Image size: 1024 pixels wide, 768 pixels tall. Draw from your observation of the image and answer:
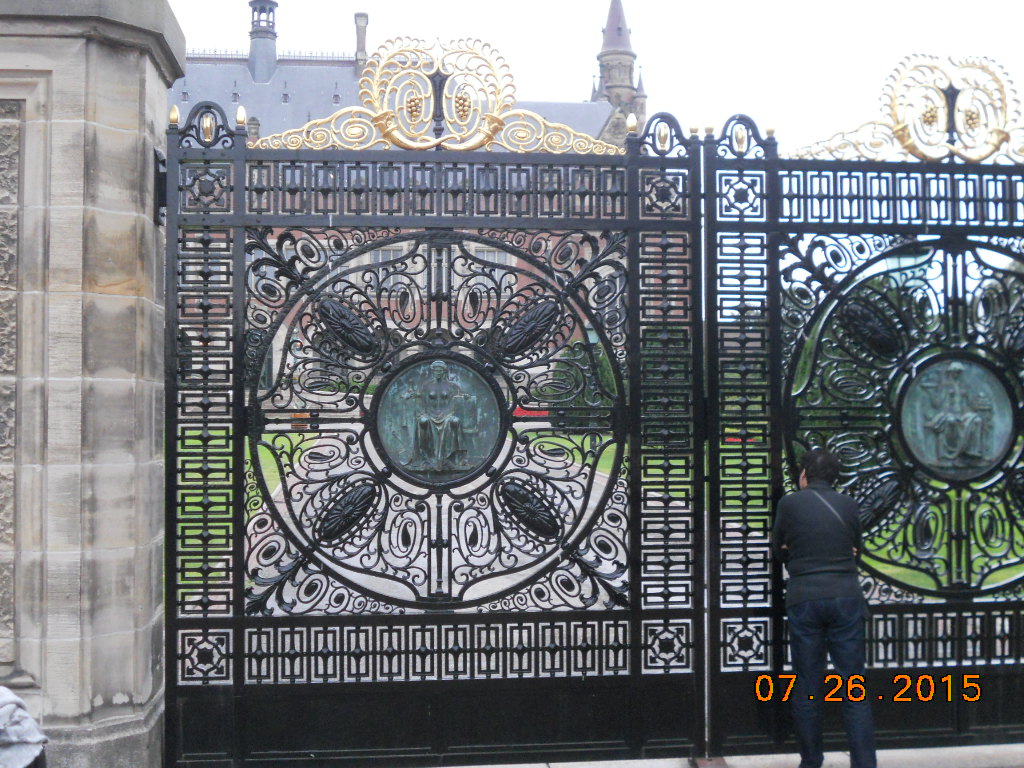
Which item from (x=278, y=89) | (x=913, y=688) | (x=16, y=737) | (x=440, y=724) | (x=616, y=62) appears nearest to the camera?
(x=16, y=737)

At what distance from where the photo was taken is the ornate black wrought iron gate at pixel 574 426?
4.89 m

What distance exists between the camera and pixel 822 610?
176 inches

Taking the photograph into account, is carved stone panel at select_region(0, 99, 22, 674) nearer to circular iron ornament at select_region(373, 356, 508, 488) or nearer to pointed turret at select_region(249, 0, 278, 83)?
circular iron ornament at select_region(373, 356, 508, 488)

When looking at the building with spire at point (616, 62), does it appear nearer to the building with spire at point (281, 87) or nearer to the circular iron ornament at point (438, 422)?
the building with spire at point (281, 87)

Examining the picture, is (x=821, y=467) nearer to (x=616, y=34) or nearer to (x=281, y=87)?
(x=281, y=87)

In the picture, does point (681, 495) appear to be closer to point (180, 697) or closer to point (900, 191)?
point (900, 191)

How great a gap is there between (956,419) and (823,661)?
5.22ft

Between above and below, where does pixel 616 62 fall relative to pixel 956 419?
above

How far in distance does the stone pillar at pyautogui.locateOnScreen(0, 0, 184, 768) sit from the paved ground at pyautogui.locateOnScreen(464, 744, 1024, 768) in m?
2.13

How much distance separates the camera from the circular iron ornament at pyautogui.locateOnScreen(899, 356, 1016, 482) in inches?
204

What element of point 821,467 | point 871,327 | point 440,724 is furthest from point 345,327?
point 871,327

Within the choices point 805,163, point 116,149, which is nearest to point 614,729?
point 805,163

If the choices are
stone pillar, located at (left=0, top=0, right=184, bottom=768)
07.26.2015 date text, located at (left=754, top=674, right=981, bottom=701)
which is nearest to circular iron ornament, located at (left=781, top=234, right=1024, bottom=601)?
07.26.2015 date text, located at (left=754, top=674, right=981, bottom=701)

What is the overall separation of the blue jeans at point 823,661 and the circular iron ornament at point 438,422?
175 centimetres
